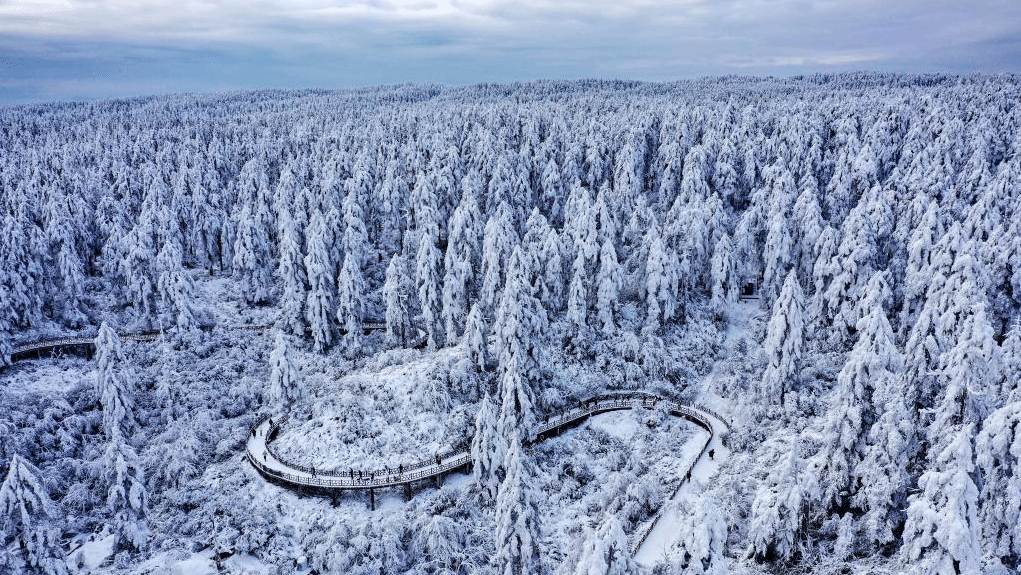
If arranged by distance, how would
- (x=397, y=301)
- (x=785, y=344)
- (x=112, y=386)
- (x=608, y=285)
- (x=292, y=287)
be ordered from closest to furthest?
(x=785, y=344) → (x=112, y=386) → (x=608, y=285) → (x=397, y=301) → (x=292, y=287)

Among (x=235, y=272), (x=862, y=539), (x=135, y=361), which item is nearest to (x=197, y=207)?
(x=235, y=272)

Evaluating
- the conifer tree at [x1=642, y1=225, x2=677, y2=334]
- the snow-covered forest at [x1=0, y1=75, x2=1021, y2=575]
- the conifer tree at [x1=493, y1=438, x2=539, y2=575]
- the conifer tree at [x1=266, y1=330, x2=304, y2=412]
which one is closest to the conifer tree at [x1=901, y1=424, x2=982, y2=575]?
the snow-covered forest at [x1=0, y1=75, x2=1021, y2=575]

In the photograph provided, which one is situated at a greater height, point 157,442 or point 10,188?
point 10,188

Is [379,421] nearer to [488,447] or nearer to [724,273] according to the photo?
[488,447]

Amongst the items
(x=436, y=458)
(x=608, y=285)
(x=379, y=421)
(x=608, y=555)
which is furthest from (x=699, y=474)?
(x=379, y=421)

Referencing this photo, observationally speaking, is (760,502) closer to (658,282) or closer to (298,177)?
(658,282)

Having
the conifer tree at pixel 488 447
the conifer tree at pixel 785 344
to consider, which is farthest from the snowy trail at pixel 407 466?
the conifer tree at pixel 785 344

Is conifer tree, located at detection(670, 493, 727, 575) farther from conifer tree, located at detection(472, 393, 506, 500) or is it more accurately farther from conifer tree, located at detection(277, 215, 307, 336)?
conifer tree, located at detection(277, 215, 307, 336)
